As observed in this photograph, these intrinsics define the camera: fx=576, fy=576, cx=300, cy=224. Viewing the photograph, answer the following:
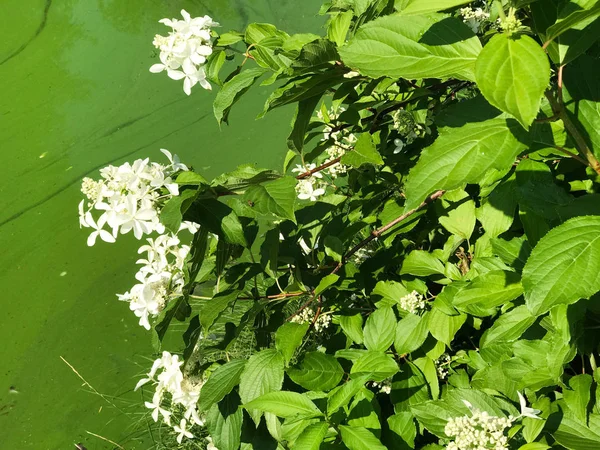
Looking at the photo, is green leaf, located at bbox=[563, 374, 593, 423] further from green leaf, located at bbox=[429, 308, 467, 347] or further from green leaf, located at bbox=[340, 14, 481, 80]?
green leaf, located at bbox=[340, 14, 481, 80]

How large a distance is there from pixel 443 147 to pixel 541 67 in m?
0.13

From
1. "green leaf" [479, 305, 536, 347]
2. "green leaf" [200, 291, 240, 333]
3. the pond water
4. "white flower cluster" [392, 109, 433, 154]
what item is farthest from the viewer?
the pond water

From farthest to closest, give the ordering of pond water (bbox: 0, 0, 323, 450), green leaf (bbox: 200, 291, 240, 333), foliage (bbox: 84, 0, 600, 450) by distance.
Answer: pond water (bbox: 0, 0, 323, 450)
green leaf (bbox: 200, 291, 240, 333)
foliage (bbox: 84, 0, 600, 450)

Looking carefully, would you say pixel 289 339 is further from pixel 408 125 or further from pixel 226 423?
pixel 408 125

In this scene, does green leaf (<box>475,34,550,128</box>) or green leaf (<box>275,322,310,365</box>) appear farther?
green leaf (<box>275,322,310,365</box>)

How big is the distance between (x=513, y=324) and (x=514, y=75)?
0.51m

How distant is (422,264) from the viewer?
1150 mm

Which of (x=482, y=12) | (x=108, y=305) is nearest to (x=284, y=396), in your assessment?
(x=482, y=12)

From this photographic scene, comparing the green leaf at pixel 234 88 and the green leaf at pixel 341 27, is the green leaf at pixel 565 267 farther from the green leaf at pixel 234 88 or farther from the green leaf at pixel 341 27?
the green leaf at pixel 234 88

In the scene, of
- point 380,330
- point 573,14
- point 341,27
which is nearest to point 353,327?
point 380,330

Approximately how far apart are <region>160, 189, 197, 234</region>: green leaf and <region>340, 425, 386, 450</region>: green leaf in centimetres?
37

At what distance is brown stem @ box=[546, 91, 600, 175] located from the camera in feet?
1.96

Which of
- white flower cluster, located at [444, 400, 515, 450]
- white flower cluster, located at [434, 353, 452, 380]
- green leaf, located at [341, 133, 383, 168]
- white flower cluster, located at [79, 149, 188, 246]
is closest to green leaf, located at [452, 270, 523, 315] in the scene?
white flower cluster, located at [444, 400, 515, 450]

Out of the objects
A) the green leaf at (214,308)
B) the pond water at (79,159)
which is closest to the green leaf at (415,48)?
the green leaf at (214,308)
